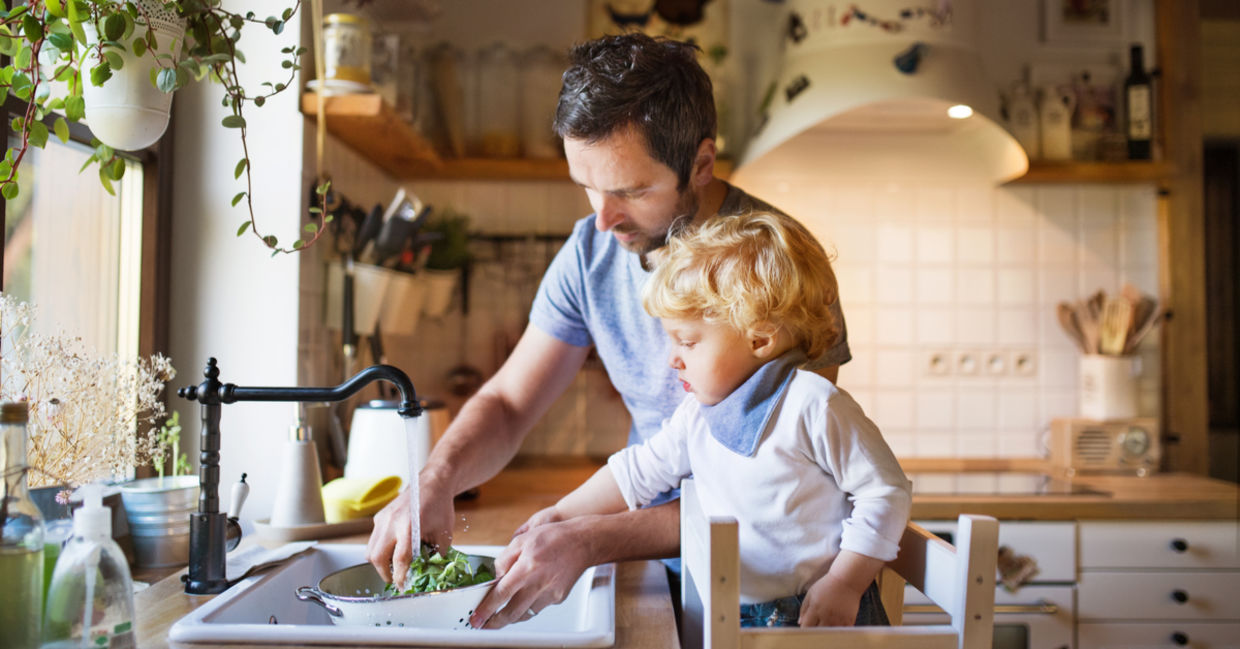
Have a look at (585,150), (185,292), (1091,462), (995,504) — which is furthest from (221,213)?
(1091,462)

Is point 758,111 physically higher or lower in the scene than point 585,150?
higher

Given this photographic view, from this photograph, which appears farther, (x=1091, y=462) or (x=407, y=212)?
(x=1091, y=462)

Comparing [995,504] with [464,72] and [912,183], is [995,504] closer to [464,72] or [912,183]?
[912,183]

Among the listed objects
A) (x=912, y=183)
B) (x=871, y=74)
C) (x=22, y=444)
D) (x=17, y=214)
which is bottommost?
(x=22, y=444)

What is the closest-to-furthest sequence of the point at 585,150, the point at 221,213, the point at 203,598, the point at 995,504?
the point at 203,598 < the point at 585,150 < the point at 221,213 < the point at 995,504

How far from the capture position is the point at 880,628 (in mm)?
850

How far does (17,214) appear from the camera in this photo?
4.49ft

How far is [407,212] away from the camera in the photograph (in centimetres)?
202

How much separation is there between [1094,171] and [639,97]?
1873 mm

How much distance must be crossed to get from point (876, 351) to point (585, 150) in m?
1.69

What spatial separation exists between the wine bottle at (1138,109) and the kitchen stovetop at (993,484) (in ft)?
3.20

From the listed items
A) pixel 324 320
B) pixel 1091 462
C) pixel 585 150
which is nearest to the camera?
pixel 585 150

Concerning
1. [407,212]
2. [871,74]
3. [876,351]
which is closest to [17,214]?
[407,212]

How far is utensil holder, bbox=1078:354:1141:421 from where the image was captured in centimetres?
259
